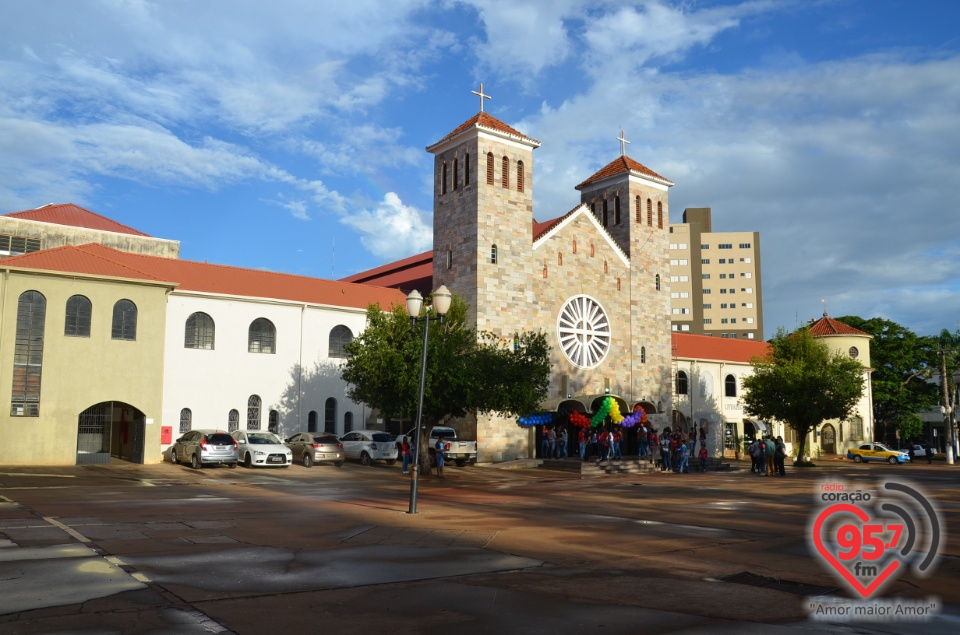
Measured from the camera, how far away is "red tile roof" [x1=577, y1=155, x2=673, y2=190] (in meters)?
48.5

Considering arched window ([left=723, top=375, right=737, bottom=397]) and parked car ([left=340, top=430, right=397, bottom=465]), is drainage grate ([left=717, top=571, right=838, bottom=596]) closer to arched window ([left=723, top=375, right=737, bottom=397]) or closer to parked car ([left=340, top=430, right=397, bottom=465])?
parked car ([left=340, top=430, right=397, bottom=465])

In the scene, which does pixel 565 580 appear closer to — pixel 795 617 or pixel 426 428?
pixel 795 617

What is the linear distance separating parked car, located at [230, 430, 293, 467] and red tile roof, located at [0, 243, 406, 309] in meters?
8.23

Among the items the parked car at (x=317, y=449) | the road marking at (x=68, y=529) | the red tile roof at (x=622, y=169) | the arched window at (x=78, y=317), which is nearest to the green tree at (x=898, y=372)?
the red tile roof at (x=622, y=169)

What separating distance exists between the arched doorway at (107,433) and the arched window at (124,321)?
9.74ft

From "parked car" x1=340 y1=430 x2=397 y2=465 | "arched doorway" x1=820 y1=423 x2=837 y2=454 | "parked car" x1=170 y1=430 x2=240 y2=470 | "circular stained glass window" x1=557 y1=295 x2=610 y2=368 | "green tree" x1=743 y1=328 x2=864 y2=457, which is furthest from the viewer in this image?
"arched doorway" x1=820 y1=423 x2=837 y2=454

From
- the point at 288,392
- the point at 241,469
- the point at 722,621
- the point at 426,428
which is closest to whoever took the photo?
the point at 722,621

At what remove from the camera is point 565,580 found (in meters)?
9.53

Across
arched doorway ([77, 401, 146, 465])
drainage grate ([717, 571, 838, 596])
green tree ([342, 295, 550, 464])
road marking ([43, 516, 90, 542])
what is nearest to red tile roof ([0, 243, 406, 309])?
arched doorway ([77, 401, 146, 465])

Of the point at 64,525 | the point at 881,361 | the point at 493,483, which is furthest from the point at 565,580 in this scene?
the point at 881,361

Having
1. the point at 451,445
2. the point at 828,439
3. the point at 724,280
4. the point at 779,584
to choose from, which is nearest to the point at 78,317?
the point at 451,445

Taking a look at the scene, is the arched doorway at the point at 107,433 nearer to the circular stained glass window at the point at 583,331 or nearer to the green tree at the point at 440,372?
the green tree at the point at 440,372

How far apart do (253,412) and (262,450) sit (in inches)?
275

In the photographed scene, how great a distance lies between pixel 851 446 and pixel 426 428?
4098 cm
